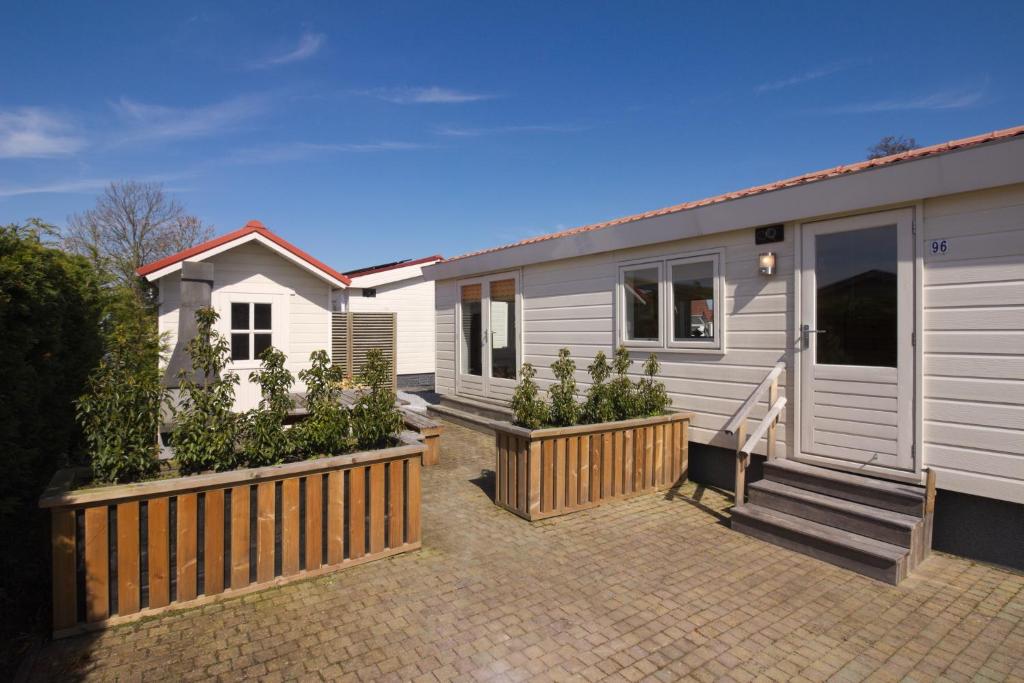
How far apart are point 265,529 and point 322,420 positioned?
82cm

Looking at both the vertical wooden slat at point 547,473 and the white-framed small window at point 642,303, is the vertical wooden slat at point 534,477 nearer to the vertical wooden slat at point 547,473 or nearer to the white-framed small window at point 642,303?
the vertical wooden slat at point 547,473

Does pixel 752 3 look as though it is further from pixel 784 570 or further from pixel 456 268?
pixel 784 570

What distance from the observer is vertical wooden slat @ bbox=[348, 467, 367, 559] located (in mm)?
3738

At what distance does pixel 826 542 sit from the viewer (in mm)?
3977

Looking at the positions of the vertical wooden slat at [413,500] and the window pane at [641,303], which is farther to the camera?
the window pane at [641,303]

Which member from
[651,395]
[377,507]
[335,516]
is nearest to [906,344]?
[651,395]

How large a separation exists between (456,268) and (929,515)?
7245 mm

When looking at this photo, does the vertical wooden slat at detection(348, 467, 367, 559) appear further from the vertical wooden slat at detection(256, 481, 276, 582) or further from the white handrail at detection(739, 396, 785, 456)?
the white handrail at detection(739, 396, 785, 456)

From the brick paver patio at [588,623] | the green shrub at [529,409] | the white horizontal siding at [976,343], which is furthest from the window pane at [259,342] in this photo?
the white horizontal siding at [976,343]

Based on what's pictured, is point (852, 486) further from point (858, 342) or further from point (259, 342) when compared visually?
point (259, 342)

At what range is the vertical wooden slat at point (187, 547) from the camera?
10.3 ft

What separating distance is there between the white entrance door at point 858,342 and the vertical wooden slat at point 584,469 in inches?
75.1

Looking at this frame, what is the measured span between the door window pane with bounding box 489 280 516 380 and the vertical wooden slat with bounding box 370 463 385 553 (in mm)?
4822

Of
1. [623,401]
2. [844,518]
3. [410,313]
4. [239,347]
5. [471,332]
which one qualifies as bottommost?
[844,518]
